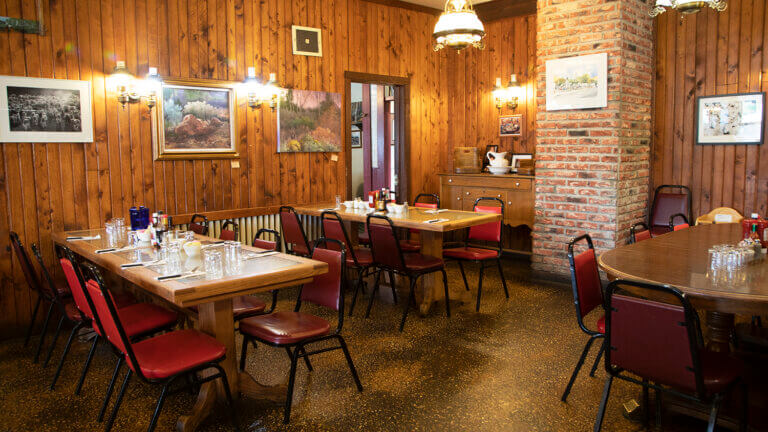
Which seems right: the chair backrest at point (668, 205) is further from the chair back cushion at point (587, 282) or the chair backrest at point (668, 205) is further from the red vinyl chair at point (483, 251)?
the chair back cushion at point (587, 282)

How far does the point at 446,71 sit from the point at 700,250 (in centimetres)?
489

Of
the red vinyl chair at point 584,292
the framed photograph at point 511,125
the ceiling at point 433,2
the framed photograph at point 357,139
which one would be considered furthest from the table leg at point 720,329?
the framed photograph at point 357,139

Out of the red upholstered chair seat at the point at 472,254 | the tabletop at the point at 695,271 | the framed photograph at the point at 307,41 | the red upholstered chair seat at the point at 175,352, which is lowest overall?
the red upholstered chair seat at the point at 175,352

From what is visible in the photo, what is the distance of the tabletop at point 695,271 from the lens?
90.2 inches

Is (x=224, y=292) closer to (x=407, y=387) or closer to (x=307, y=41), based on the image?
(x=407, y=387)

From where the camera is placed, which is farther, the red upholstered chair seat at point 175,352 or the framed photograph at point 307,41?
the framed photograph at point 307,41

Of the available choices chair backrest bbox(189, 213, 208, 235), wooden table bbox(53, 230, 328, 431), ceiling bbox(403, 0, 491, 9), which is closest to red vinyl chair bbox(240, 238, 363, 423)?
wooden table bbox(53, 230, 328, 431)

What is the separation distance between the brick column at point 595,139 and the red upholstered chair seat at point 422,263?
1.66m

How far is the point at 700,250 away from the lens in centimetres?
321

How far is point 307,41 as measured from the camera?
593cm

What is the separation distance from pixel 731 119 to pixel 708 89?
1.26 feet

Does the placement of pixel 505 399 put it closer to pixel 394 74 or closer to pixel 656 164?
pixel 656 164

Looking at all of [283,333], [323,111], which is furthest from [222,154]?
[283,333]

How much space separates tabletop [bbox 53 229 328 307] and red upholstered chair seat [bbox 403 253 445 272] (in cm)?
131
